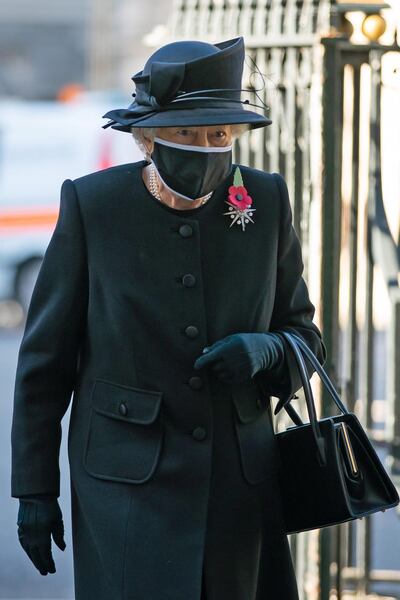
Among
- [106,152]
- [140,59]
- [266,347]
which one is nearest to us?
[266,347]

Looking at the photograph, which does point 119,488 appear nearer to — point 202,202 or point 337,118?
point 202,202

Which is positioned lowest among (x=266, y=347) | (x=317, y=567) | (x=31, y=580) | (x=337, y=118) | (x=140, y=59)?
(x=31, y=580)

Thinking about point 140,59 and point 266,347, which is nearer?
point 266,347

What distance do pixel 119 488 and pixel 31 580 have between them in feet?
9.77

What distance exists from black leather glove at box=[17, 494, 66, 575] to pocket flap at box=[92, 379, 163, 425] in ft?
0.84

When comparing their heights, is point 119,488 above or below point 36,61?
below

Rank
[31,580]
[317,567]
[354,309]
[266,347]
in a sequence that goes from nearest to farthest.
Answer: [266,347]
[317,567]
[354,309]
[31,580]

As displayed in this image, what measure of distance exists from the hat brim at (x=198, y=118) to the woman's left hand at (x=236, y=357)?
1.51 ft

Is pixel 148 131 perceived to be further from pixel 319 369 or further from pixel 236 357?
pixel 319 369

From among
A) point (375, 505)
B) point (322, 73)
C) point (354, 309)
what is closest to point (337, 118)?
point (322, 73)

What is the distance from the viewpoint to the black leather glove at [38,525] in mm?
3023

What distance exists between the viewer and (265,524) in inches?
122

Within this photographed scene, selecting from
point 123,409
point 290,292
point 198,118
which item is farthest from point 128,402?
point 198,118

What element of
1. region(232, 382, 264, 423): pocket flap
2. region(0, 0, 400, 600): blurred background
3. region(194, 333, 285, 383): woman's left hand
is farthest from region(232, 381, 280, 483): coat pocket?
region(0, 0, 400, 600): blurred background
